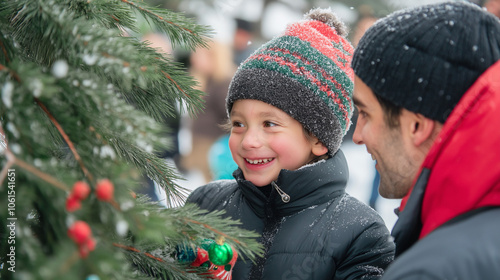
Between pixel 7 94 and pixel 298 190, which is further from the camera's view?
pixel 298 190

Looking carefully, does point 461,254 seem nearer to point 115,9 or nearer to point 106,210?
point 106,210

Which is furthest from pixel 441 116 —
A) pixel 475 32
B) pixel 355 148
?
pixel 355 148

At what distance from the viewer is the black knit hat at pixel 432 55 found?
1.37m

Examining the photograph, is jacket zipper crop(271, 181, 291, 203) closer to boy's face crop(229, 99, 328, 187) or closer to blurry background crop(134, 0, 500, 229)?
boy's face crop(229, 99, 328, 187)

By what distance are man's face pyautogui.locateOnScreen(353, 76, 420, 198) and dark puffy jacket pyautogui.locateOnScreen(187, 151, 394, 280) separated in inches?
14.6

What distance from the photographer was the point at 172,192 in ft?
5.30

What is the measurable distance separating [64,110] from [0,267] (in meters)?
0.42

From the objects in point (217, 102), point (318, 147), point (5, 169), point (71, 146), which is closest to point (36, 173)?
point (5, 169)

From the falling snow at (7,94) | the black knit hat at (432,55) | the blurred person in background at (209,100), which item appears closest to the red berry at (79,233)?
the falling snow at (7,94)

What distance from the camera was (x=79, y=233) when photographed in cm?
77

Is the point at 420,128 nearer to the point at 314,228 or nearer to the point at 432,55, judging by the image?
the point at 432,55

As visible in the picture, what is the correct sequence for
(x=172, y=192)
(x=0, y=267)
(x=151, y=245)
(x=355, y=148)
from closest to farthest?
(x=0, y=267)
(x=151, y=245)
(x=172, y=192)
(x=355, y=148)

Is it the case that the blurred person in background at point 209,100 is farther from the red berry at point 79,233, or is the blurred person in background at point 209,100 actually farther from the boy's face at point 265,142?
the red berry at point 79,233

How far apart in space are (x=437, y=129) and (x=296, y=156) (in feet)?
2.77
